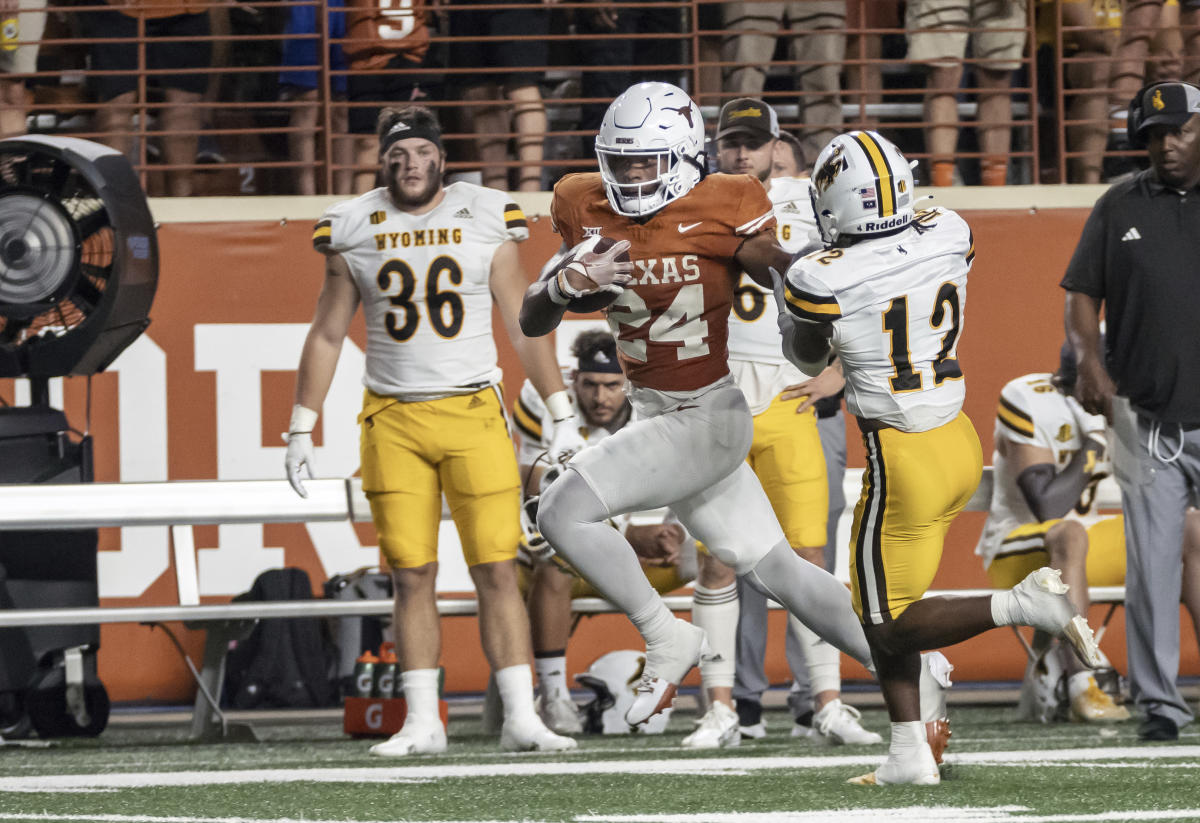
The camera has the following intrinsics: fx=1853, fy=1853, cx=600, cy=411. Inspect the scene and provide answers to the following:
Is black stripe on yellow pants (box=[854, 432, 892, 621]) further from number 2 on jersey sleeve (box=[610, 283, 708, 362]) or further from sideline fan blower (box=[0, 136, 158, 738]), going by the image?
sideline fan blower (box=[0, 136, 158, 738])

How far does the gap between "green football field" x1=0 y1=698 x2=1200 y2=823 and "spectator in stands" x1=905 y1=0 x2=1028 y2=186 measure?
10.3 feet

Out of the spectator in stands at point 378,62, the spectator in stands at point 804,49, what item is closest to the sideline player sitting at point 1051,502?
the spectator in stands at point 804,49

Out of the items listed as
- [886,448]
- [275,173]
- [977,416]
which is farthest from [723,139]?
[275,173]

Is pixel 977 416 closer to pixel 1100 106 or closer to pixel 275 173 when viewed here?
pixel 1100 106

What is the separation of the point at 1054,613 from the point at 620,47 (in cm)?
486

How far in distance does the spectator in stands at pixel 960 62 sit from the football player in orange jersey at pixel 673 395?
13.1 feet

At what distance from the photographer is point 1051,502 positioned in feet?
20.8

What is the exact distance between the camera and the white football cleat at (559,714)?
19.8 ft

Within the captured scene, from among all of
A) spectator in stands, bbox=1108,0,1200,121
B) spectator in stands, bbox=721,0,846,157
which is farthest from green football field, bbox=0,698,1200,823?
spectator in stands, bbox=1108,0,1200,121

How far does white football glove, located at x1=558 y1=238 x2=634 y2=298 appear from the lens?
4055mm

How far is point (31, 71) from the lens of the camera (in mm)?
7848

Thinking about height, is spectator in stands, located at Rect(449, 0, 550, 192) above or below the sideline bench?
above

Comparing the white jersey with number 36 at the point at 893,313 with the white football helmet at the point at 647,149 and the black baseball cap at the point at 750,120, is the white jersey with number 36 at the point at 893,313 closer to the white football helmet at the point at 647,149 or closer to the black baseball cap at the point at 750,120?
the white football helmet at the point at 647,149

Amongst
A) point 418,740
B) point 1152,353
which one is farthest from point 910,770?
point 1152,353
